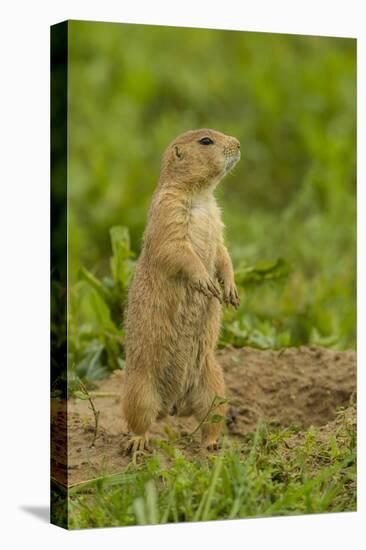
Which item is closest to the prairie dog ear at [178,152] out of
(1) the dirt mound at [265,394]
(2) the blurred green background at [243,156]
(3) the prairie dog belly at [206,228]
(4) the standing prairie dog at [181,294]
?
(4) the standing prairie dog at [181,294]

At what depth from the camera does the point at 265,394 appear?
758 cm

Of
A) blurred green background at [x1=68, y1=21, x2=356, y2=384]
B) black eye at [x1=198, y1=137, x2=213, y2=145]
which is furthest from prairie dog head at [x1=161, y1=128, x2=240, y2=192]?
blurred green background at [x1=68, y1=21, x2=356, y2=384]

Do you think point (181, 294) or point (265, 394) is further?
point (265, 394)

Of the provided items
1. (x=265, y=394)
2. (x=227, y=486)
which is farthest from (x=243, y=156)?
(x=227, y=486)

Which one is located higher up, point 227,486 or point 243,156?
point 243,156

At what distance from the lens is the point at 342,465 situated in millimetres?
6531

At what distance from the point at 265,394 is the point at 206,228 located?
137cm

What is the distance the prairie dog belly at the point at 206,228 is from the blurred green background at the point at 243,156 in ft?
4.04

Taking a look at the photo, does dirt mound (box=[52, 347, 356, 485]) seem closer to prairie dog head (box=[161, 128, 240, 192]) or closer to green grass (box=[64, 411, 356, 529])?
green grass (box=[64, 411, 356, 529])

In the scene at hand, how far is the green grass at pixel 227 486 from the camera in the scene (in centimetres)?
598

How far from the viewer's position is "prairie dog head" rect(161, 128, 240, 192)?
672 cm

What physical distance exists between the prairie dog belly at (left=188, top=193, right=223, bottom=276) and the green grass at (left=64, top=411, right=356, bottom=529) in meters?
0.99

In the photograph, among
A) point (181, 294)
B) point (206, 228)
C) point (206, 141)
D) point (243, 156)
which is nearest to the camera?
point (181, 294)

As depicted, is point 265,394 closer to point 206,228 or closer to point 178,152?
point 206,228
